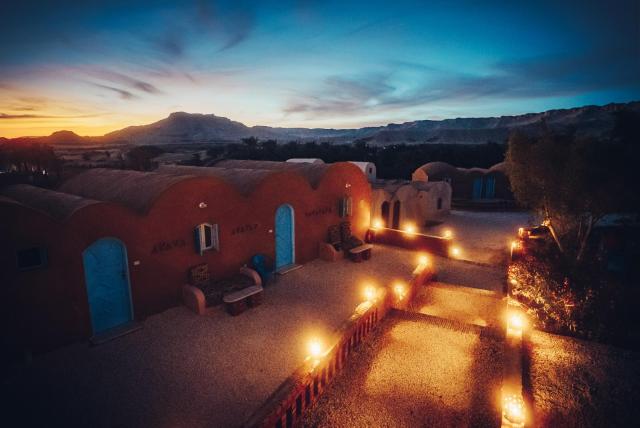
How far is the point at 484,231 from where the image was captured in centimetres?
2094

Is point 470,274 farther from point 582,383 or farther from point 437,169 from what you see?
point 437,169

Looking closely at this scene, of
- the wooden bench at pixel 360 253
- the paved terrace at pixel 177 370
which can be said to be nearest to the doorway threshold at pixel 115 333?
the paved terrace at pixel 177 370

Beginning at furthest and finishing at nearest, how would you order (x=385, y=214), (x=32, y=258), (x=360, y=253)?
(x=385, y=214), (x=360, y=253), (x=32, y=258)

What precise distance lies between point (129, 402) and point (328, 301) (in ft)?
18.5

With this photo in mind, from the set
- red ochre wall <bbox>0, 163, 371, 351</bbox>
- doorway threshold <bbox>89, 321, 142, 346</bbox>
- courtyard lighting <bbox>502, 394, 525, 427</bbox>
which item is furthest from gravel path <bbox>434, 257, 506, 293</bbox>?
doorway threshold <bbox>89, 321, 142, 346</bbox>

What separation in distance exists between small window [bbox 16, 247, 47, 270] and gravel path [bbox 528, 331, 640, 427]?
979 centimetres

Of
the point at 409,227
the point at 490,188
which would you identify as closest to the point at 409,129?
the point at 490,188

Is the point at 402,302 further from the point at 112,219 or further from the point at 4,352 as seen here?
the point at 4,352

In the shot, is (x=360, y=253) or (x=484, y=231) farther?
(x=484, y=231)

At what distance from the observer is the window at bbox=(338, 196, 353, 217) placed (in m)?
15.7

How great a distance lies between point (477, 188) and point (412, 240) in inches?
693

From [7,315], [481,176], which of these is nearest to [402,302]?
[7,315]

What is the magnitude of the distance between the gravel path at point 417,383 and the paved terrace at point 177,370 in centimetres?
67

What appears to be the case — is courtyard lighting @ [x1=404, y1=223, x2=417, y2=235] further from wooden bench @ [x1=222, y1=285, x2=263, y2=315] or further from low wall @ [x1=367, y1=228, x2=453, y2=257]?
wooden bench @ [x1=222, y1=285, x2=263, y2=315]
